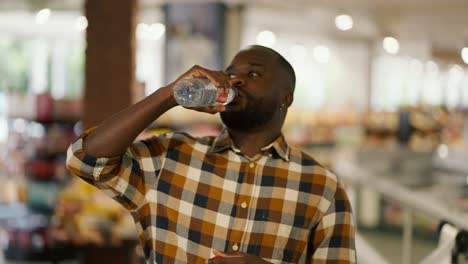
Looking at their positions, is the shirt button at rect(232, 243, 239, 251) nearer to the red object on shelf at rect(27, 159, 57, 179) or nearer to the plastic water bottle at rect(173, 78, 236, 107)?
the plastic water bottle at rect(173, 78, 236, 107)

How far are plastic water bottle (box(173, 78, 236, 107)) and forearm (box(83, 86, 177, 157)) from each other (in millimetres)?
27

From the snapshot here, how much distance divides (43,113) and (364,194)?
10.2 ft

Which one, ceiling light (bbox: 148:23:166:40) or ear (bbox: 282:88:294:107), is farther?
ceiling light (bbox: 148:23:166:40)

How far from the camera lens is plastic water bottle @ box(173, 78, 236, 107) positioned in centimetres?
142

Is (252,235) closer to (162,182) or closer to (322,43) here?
(162,182)

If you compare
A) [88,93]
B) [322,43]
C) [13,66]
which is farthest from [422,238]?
[13,66]

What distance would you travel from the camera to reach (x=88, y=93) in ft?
17.0

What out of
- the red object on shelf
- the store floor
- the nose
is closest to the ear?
the nose

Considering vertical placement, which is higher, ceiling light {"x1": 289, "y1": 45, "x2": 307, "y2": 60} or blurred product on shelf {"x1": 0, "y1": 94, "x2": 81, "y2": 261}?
ceiling light {"x1": 289, "y1": 45, "x2": 307, "y2": 60}

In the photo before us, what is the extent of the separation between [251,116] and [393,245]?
8.62 ft

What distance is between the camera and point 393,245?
3902 mm

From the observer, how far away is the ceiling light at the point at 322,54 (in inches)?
525

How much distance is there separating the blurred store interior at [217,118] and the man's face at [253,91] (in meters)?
0.80

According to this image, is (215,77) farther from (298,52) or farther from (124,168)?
(298,52)
